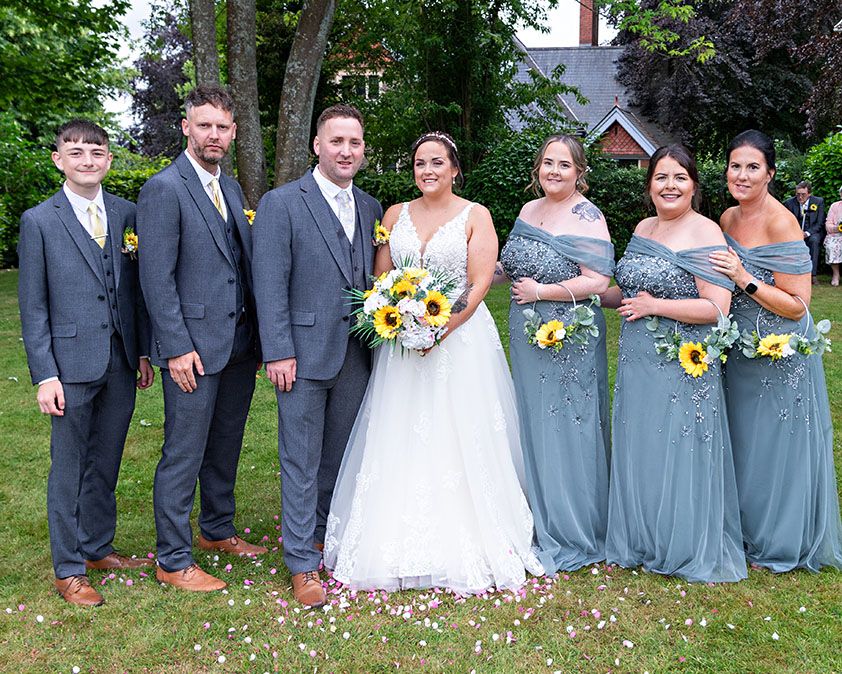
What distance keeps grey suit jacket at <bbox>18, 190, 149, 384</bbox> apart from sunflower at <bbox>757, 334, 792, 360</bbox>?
3522 mm

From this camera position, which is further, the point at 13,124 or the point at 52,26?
the point at 13,124

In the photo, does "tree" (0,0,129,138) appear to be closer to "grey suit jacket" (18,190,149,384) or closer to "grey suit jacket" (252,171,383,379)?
"grey suit jacket" (18,190,149,384)

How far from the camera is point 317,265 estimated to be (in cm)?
405

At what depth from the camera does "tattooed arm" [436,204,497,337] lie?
429cm

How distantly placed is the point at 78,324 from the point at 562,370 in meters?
2.66

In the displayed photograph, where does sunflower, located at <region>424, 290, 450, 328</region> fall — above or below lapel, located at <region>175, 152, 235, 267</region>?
below

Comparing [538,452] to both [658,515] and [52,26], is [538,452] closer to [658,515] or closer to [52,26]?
[658,515]

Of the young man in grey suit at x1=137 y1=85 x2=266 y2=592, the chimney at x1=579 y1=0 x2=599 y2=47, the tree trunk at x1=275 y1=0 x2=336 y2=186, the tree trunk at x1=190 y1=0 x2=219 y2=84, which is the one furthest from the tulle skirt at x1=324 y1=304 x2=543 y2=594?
the chimney at x1=579 y1=0 x2=599 y2=47

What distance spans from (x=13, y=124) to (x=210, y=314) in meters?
13.8

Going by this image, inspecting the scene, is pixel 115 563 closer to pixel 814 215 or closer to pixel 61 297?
pixel 61 297

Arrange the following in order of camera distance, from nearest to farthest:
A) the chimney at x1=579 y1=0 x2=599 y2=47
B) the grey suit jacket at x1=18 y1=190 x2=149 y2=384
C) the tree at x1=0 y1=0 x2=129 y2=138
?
the grey suit jacket at x1=18 y1=190 x2=149 y2=384 < the tree at x1=0 y1=0 x2=129 y2=138 < the chimney at x1=579 y1=0 x2=599 y2=47

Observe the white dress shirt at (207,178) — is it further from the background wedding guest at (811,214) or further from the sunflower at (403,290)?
the background wedding guest at (811,214)

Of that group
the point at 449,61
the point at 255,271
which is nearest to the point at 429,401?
the point at 255,271

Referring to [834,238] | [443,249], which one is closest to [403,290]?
[443,249]
